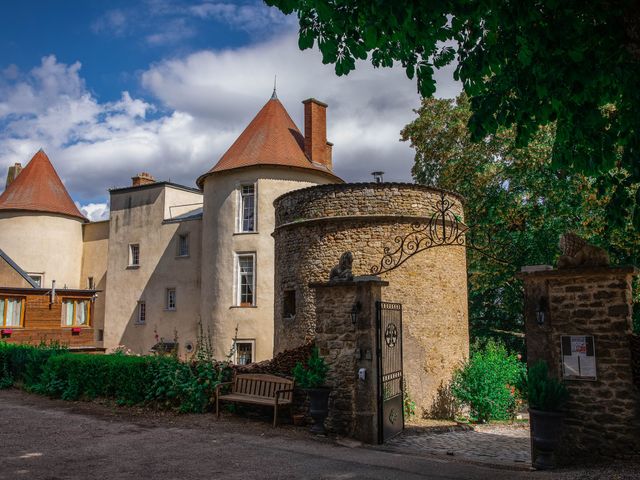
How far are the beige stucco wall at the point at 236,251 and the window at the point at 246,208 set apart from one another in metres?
0.20

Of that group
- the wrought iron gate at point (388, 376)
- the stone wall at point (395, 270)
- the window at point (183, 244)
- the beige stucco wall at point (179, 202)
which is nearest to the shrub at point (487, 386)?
the stone wall at point (395, 270)

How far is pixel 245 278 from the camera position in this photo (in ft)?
70.1

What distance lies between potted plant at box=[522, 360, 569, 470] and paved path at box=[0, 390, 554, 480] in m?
0.54

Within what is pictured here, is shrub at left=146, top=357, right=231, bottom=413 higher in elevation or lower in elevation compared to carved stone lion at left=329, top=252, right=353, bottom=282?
lower

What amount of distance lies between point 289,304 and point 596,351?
8.11 meters

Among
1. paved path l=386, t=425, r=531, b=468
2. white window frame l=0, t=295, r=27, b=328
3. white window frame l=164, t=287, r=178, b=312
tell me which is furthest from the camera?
white window frame l=164, t=287, r=178, b=312

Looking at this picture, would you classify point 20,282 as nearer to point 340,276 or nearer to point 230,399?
point 230,399

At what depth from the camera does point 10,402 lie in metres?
11.9

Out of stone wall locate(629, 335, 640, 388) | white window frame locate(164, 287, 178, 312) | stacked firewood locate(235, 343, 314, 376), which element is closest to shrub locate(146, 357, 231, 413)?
stacked firewood locate(235, 343, 314, 376)

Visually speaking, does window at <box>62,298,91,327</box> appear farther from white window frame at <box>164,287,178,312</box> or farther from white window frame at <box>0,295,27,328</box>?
white window frame at <box>164,287,178,312</box>

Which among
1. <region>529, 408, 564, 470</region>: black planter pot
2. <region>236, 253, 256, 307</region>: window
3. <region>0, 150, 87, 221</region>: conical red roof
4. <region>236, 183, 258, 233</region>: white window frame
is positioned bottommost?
<region>529, 408, 564, 470</region>: black planter pot

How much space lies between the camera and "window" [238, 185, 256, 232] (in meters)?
21.6

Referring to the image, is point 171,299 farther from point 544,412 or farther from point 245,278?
point 544,412

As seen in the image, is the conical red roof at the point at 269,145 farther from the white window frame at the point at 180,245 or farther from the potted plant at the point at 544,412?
the potted plant at the point at 544,412
